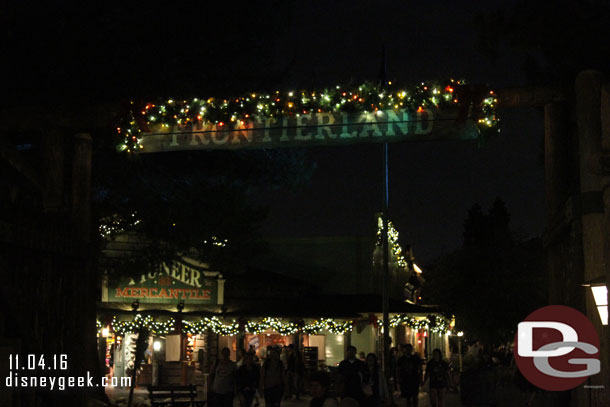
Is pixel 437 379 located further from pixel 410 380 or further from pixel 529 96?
pixel 529 96

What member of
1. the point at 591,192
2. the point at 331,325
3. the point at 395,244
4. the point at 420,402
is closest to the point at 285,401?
the point at 420,402

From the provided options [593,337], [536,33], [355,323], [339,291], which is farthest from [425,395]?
[593,337]

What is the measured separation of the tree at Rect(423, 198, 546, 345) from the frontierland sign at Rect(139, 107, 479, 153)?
1098 inches

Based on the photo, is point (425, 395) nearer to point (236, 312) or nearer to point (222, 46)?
point (236, 312)

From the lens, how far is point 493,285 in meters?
43.6

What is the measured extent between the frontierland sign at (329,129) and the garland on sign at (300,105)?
0.25 feet

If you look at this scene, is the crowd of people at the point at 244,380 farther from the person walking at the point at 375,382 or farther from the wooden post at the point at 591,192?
the wooden post at the point at 591,192

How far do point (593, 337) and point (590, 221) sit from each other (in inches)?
73.1

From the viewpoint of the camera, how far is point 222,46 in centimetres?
1748

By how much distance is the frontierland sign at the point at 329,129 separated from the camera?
533 inches

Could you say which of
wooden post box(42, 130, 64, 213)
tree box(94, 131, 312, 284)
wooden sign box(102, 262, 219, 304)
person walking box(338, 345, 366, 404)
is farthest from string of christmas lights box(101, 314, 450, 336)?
wooden post box(42, 130, 64, 213)

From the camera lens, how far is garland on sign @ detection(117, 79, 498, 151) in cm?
1330

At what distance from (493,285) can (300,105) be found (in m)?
31.7

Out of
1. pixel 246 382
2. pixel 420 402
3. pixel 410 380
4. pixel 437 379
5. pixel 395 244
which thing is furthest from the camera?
pixel 395 244
